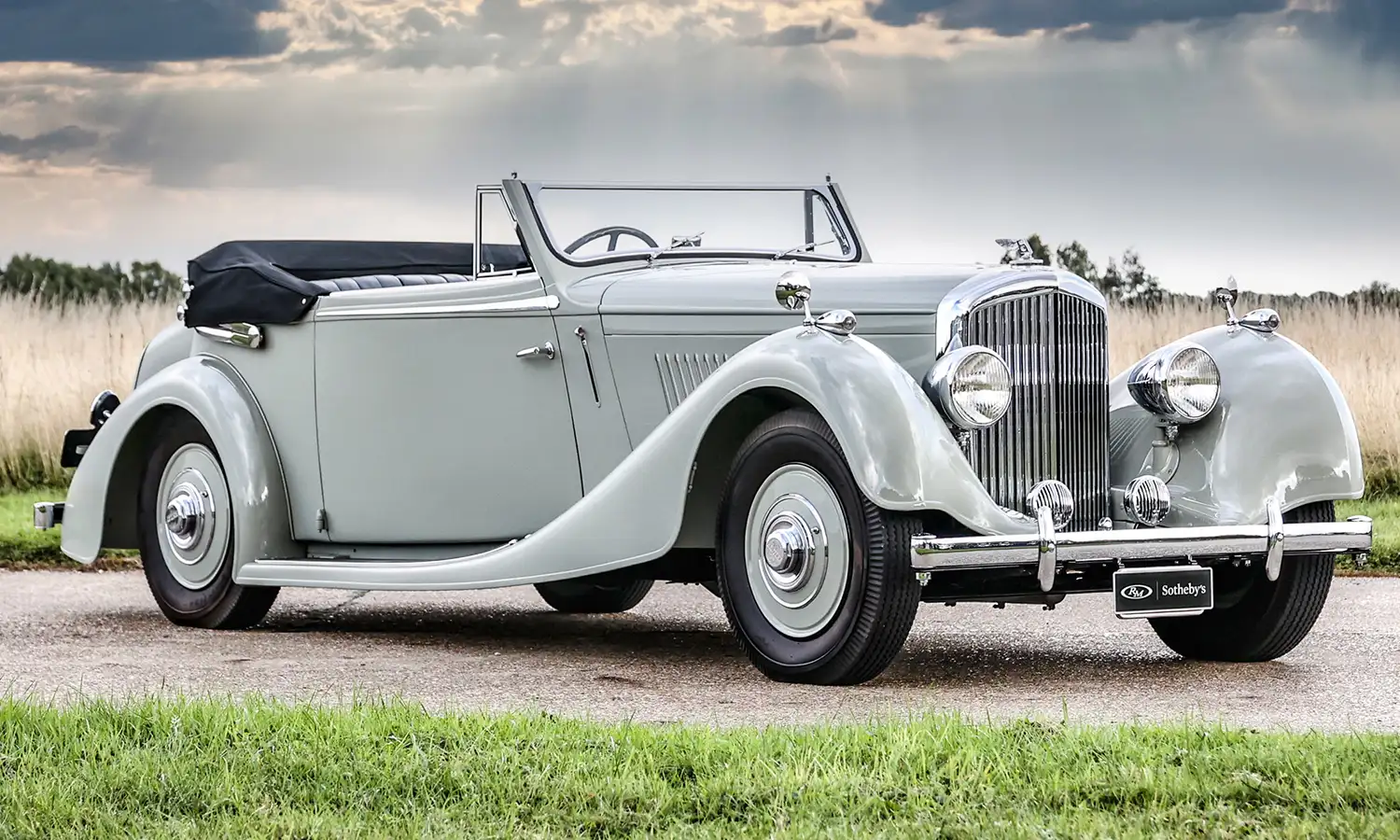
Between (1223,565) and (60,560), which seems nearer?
(1223,565)

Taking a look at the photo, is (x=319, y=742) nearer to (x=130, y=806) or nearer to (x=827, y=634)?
(x=130, y=806)

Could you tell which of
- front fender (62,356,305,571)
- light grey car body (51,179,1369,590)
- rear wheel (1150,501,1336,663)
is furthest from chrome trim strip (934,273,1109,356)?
front fender (62,356,305,571)

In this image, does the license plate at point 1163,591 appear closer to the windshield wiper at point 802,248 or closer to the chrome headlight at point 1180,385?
the chrome headlight at point 1180,385

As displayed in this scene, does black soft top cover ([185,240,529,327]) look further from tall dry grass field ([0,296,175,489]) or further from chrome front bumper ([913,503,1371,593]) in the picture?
tall dry grass field ([0,296,175,489])

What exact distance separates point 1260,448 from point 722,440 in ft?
6.03

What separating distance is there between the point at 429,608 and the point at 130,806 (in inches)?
192

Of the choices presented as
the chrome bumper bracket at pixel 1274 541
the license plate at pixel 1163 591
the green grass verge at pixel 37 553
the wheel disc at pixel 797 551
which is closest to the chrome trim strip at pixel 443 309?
the wheel disc at pixel 797 551

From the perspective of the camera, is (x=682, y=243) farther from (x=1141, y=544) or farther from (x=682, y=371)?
(x=1141, y=544)

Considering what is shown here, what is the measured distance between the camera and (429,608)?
873 centimetres

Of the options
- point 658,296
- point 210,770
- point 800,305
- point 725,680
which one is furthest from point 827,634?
point 210,770

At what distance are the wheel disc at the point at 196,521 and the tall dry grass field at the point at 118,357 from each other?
6275 mm

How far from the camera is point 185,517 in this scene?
7707 millimetres

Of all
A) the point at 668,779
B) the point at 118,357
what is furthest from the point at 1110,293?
the point at 668,779

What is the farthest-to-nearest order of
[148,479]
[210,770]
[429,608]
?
[429,608] → [148,479] → [210,770]
